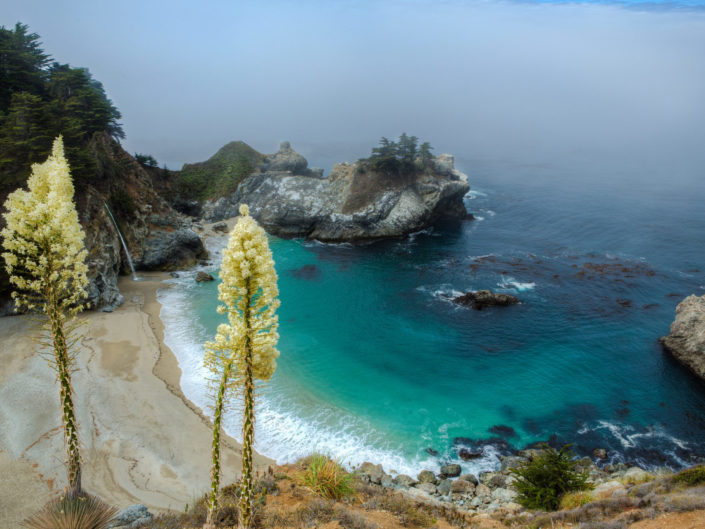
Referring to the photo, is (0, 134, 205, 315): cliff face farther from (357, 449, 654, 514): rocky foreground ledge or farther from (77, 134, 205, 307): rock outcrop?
(357, 449, 654, 514): rocky foreground ledge

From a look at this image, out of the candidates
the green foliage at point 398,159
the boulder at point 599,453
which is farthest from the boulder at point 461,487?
the green foliage at point 398,159

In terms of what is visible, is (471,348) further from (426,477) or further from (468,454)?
(426,477)

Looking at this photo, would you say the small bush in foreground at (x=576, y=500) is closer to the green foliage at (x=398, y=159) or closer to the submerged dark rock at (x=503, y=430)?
the submerged dark rock at (x=503, y=430)

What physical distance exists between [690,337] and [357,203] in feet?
114

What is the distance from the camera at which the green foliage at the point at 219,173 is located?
61031 mm

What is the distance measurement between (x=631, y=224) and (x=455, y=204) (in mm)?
22892

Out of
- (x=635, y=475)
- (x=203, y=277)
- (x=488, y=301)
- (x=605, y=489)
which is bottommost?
(x=635, y=475)

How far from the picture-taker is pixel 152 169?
57.0m

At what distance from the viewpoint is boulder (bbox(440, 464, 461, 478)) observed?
16.5 meters

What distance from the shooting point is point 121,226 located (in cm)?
3525

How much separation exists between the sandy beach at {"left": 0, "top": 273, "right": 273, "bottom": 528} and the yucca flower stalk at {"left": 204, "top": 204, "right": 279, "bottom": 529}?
340 inches

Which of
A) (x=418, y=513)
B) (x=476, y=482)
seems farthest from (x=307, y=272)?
(x=418, y=513)

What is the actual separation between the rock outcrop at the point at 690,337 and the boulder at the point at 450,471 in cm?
1723

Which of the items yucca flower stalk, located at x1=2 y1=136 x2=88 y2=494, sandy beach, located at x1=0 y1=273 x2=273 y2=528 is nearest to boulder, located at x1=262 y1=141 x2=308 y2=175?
sandy beach, located at x1=0 y1=273 x2=273 y2=528
